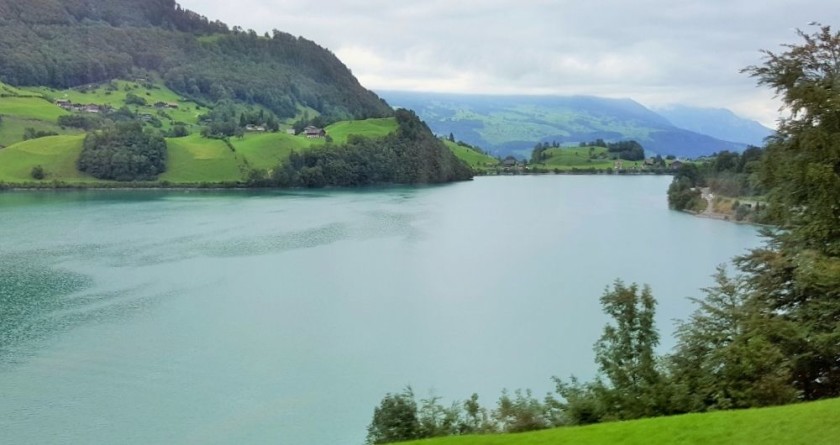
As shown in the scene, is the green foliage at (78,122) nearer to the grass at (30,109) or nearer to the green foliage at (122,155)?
the grass at (30,109)

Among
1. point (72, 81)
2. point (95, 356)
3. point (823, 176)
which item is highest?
point (72, 81)

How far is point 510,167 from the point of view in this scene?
151750 mm

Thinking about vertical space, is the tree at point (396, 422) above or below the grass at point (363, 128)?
below

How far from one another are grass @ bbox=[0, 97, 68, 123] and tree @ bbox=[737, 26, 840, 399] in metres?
118

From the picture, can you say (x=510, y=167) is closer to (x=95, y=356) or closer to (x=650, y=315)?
(x=95, y=356)

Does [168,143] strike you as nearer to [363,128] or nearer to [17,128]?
[17,128]

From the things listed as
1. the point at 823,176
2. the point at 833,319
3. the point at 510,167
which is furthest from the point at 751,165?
the point at 510,167

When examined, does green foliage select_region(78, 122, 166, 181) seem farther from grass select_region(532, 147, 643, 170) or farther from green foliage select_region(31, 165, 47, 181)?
grass select_region(532, 147, 643, 170)

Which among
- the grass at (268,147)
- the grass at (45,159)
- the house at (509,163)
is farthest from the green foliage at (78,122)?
the house at (509,163)

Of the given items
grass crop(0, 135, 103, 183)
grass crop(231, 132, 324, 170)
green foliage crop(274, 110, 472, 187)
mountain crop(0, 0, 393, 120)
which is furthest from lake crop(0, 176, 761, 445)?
mountain crop(0, 0, 393, 120)

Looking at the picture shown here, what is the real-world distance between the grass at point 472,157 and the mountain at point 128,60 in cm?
1951

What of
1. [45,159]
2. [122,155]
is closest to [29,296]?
[122,155]

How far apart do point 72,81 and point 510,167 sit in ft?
290

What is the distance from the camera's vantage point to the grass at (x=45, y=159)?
93.2m
